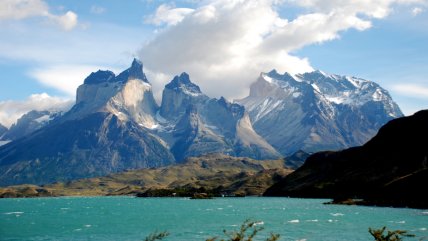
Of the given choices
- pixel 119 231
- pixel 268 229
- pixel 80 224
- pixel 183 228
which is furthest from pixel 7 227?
pixel 268 229

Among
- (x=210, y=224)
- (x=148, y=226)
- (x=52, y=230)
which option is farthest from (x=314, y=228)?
(x=52, y=230)

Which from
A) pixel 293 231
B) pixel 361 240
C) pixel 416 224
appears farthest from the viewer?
pixel 416 224

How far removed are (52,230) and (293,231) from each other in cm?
7499

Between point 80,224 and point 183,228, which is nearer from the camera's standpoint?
point 183,228

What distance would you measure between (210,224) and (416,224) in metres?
61.2

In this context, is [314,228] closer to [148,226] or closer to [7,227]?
[148,226]

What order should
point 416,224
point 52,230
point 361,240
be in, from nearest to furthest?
point 361,240 → point 416,224 → point 52,230

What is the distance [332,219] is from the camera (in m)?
174

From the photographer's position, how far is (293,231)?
5620 inches

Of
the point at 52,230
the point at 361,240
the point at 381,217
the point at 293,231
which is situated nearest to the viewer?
the point at 361,240

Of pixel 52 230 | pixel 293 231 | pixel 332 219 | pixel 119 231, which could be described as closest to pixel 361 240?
pixel 293 231

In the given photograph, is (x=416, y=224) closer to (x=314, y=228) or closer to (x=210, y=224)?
(x=314, y=228)

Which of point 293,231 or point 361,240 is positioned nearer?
point 361,240

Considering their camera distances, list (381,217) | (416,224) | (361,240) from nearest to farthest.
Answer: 1. (361,240)
2. (416,224)
3. (381,217)
